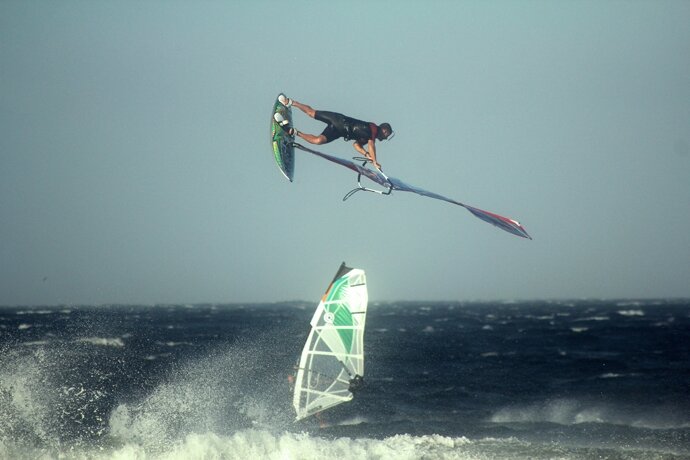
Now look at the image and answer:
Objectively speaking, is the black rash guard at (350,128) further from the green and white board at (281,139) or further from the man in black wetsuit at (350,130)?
the green and white board at (281,139)

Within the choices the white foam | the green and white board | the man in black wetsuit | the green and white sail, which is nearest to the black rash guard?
the man in black wetsuit

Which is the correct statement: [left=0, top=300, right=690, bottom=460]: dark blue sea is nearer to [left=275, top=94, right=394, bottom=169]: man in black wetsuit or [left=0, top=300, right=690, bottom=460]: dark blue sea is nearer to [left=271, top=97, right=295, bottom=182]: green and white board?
[left=271, top=97, right=295, bottom=182]: green and white board

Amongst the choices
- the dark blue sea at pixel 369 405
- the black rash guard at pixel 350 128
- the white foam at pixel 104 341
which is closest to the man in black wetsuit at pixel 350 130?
the black rash guard at pixel 350 128

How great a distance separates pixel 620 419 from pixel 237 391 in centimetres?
1114

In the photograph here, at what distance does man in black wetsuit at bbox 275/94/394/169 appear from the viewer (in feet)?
29.1

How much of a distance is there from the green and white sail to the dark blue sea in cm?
186

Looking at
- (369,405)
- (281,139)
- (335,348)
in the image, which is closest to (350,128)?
(281,139)

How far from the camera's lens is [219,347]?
4219 centimetres

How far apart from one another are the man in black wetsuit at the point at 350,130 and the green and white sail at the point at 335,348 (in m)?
1.98

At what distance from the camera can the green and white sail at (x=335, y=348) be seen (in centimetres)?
1044

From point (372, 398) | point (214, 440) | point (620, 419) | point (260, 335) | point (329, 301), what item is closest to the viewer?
point (329, 301)

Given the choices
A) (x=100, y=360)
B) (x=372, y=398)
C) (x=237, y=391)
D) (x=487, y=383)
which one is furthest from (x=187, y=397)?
(x=100, y=360)

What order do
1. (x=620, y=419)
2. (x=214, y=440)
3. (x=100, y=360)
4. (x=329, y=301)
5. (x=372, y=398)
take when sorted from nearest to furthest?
(x=329, y=301) → (x=214, y=440) → (x=620, y=419) → (x=372, y=398) → (x=100, y=360)

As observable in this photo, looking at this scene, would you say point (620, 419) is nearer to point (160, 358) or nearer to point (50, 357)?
point (160, 358)
